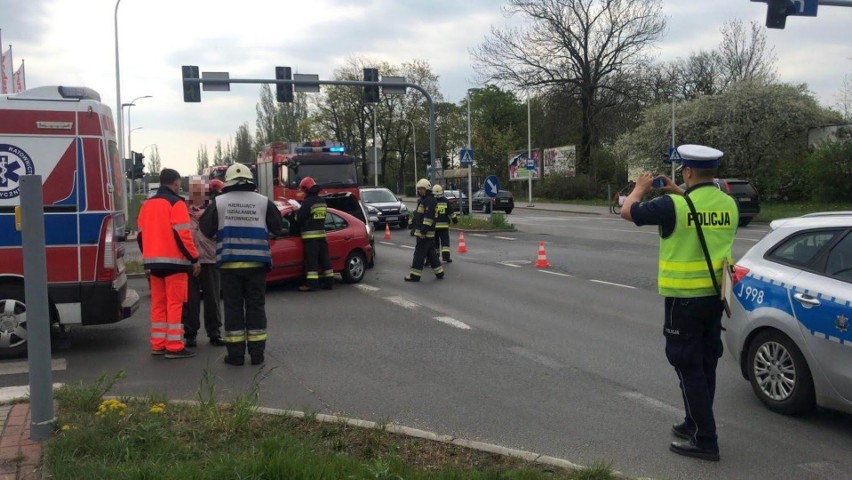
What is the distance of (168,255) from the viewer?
7.66m

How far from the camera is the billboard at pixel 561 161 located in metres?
55.6

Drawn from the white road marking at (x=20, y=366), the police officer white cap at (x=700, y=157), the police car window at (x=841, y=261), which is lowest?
the white road marking at (x=20, y=366)

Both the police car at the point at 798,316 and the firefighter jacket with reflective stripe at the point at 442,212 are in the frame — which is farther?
the firefighter jacket with reflective stripe at the point at 442,212

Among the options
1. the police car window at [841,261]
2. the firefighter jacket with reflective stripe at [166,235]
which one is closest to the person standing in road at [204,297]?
the firefighter jacket with reflective stripe at [166,235]

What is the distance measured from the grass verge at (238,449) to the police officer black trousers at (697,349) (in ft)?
3.00

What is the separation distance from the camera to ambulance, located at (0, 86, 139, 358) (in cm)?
762

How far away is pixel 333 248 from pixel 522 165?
44269mm

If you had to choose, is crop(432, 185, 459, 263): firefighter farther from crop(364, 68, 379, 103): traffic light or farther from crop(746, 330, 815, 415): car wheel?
crop(364, 68, 379, 103): traffic light

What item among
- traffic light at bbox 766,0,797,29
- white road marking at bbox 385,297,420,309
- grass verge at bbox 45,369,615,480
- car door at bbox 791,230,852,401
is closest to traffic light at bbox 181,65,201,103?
white road marking at bbox 385,297,420,309

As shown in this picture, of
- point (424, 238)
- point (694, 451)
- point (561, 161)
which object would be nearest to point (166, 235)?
point (694, 451)

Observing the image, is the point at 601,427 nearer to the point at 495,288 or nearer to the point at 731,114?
the point at 495,288

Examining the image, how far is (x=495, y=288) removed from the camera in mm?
13016

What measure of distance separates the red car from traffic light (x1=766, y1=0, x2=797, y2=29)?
32.0 ft

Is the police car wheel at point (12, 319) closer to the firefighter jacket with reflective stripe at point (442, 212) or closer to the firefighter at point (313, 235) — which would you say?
the firefighter at point (313, 235)
